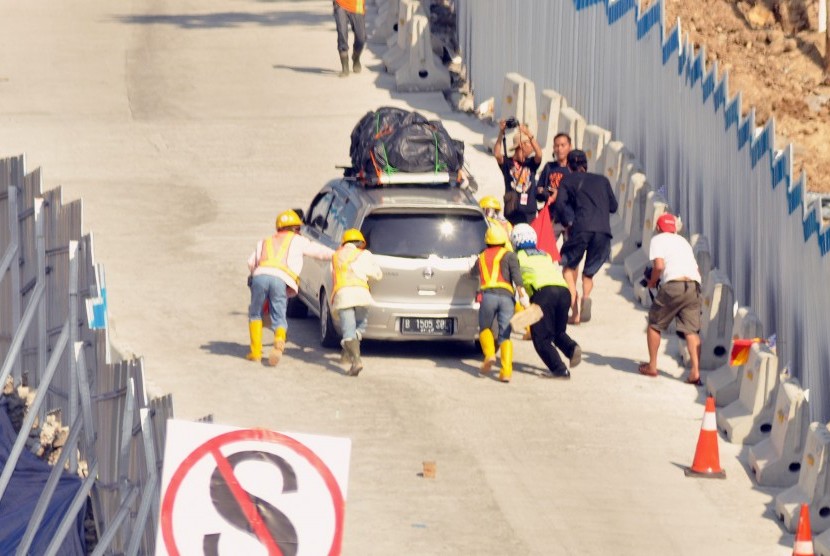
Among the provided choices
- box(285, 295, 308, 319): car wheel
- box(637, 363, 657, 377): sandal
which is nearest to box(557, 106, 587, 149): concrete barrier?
box(285, 295, 308, 319): car wheel

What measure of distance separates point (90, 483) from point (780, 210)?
285 inches

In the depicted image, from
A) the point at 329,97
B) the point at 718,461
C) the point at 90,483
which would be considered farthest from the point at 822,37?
the point at 90,483

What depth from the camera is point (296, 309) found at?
20844 millimetres

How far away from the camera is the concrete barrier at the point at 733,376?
18.3 m

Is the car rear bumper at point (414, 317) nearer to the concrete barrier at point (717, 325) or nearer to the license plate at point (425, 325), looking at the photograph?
the license plate at point (425, 325)

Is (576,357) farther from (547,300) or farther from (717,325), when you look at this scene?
(717,325)

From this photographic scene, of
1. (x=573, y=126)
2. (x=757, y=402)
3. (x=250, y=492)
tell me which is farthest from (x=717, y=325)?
(x=250, y=492)

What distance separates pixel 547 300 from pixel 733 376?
1.83m

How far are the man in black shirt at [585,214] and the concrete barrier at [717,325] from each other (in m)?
1.43

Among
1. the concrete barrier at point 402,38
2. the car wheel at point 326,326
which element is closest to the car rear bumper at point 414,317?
the car wheel at point 326,326

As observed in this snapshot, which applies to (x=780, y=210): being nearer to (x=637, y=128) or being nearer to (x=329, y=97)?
(x=637, y=128)

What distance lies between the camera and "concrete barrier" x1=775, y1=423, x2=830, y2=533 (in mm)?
15242

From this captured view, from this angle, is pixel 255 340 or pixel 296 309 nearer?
pixel 255 340

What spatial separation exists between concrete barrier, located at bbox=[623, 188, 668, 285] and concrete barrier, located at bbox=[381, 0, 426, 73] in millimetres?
9155
